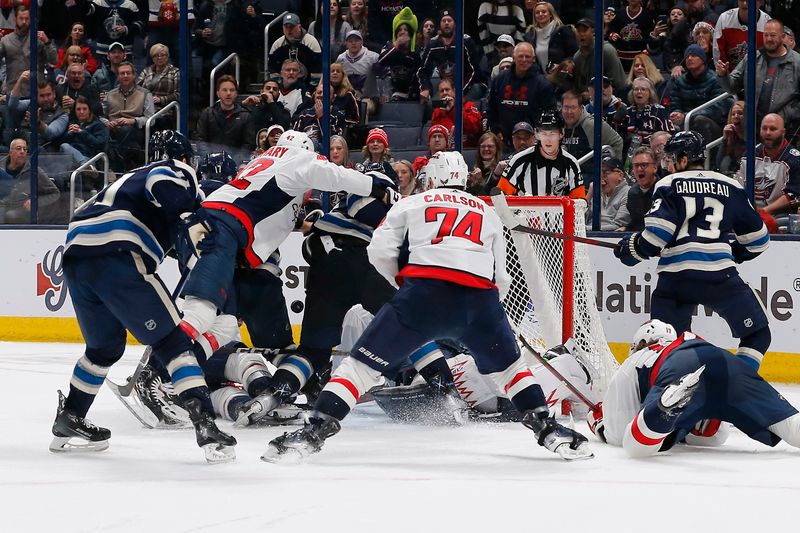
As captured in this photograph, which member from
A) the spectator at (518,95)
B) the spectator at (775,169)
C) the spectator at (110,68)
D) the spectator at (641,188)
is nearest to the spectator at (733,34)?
the spectator at (775,169)

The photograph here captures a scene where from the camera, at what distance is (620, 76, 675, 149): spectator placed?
715cm

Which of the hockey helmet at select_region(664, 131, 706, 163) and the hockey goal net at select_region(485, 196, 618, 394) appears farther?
the hockey goal net at select_region(485, 196, 618, 394)

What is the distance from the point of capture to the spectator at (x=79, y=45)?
9.34 metres

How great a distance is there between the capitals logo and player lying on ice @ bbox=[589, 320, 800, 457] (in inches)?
189

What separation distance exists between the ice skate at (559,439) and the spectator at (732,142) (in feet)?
9.68

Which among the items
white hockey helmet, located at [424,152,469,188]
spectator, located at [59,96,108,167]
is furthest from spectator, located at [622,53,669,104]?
→ spectator, located at [59,96,108,167]

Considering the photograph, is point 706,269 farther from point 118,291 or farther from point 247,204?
point 118,291

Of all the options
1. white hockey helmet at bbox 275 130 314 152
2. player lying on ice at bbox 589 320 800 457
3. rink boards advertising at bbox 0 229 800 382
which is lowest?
rink boards advertising at bbox 0 229 800 382

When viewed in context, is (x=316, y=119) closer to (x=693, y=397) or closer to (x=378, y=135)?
(x=378, y=135)

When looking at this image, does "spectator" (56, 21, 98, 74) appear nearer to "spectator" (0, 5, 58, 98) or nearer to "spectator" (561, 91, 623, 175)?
"spectator" (0, 5, 58, 98)

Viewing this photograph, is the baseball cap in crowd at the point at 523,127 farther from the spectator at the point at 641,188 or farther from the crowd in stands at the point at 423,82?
the spectator at the point at 641,188

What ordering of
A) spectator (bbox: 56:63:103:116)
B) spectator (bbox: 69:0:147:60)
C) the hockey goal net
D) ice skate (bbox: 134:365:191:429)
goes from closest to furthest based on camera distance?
ice skate (bbox: 134:365:191:429), the hockey goal net, spectator (bbox: 56:63:103:116), spectator (bbox: 69:0:147:60)

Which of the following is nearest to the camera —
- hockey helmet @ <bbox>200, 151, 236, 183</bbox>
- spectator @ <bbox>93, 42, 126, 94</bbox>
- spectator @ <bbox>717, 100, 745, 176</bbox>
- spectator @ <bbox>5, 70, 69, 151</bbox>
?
hockey helmet @ <bbox>200, 151, 236, 183</bbox>

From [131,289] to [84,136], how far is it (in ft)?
15.7
